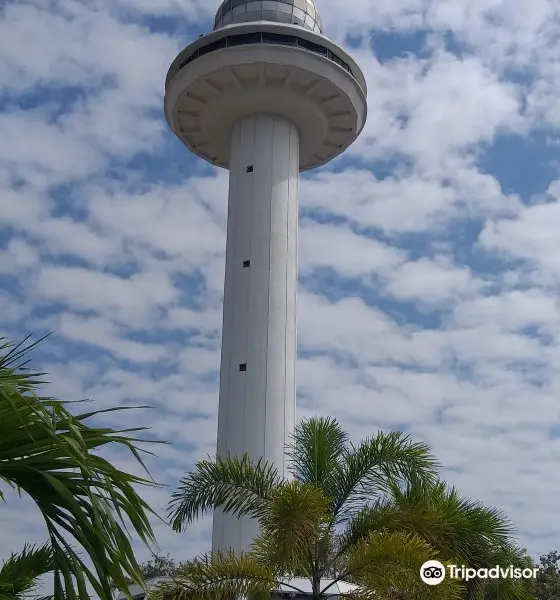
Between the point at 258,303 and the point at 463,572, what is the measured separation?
15379 millimetres

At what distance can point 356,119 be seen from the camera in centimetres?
3616

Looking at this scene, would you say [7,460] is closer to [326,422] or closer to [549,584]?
[326,422]

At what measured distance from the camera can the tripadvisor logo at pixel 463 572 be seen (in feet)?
49.3

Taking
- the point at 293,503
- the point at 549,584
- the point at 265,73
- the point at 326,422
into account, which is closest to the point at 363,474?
the point at 326,422

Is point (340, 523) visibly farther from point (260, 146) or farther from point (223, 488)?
point (260, 146)

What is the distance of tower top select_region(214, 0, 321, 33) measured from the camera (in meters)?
36.0

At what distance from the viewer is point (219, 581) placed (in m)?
15.4

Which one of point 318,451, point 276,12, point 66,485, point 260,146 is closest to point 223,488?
point 318,451

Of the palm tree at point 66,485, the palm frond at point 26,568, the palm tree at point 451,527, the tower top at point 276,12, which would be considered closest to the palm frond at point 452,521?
the palm tree at point 451,527

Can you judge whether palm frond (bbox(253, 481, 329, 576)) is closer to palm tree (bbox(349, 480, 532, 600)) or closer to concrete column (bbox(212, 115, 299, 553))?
palm tree (bbox(349, 480, 532, 600))

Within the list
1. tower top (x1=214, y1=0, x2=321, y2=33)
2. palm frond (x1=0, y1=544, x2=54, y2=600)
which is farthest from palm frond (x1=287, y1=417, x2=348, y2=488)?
tower top (x1=214, y1=0, x2=321, y2=33)

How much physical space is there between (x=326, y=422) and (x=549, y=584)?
23922 millimetres

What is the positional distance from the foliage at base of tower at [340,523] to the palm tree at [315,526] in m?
0.02

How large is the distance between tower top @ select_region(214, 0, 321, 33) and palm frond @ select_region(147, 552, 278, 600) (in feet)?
86.9
